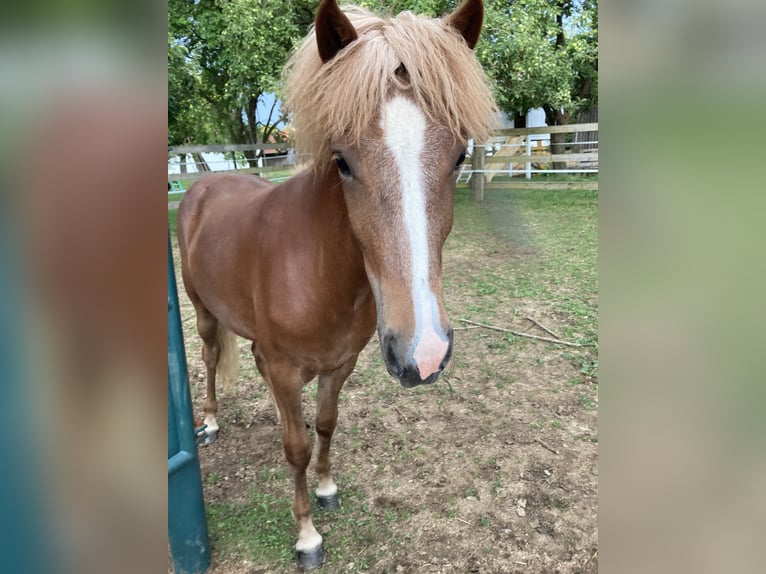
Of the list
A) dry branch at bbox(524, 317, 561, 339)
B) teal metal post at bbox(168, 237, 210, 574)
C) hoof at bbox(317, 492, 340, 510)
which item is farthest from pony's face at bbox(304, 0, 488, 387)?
dry branch at bbox(524, 317, 561, 339)

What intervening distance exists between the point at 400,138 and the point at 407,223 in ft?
0.77

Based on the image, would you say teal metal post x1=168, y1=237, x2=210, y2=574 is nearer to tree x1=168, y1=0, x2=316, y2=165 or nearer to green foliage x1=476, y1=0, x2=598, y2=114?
tree x1=168, y1=0, x2=316, y2=165

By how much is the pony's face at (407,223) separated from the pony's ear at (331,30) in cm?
28

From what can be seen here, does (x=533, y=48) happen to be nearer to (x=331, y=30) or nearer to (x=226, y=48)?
(x=226, y=48)

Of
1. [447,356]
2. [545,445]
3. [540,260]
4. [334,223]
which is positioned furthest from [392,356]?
[540,260]

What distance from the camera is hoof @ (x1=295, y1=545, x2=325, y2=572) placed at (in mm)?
2012

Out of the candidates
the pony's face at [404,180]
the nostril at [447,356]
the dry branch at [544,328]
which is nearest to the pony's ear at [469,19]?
the pony's face at [404,180]

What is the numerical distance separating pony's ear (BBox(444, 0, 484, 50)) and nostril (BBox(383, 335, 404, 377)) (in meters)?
1.01

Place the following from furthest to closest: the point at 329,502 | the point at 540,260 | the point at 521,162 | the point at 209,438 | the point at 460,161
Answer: the point at 521,162 → the point at 540,260 → the point at 209,438 → the point at 329,502 → the point at 460,161

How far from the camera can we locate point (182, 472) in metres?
1.80

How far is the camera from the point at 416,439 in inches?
110
